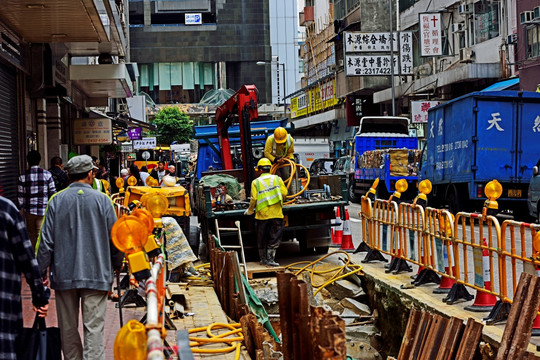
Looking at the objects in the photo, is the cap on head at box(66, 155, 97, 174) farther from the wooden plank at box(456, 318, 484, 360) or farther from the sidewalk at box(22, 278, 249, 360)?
the wooden plank at box(456, 318, 484, 360)

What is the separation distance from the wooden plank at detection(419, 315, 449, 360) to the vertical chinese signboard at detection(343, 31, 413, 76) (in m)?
34.5

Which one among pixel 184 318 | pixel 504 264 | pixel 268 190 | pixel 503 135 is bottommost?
pixel 184 318

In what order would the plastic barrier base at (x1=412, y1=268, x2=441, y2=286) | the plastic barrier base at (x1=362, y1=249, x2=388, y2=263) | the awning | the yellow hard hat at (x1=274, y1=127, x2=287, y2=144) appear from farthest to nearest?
the awning < the yellow hard hat at (x1=274, y1=127, x2=287, y2=144) < the plastic barrier base at (x1=362, y1=249, x2=388, y2=263) < the plastic barrier base at (x1=412, y1=268, x2=441, y2=286)

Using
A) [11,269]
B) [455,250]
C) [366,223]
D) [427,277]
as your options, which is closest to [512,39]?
[366,223]

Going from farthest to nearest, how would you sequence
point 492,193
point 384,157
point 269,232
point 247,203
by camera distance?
point 384,157 < point 247,203 < point 269,232 < point 492,193

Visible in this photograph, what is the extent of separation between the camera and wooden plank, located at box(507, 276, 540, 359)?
22.5 feet

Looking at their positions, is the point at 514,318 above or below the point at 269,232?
below

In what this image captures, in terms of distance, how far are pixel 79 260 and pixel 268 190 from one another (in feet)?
22.3

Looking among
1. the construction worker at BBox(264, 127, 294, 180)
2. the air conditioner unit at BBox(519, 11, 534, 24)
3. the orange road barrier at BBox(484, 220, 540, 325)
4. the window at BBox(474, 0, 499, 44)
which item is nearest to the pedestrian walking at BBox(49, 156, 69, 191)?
the construction worker at BBox(264, 127, 294, 180)

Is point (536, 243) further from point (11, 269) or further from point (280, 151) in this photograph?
point (280, 151)

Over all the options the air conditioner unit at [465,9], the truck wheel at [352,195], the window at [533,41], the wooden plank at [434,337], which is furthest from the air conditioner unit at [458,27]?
the wooden plank at [434,337]

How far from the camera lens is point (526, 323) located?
6.88 meters

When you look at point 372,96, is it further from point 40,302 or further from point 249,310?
point 40,302

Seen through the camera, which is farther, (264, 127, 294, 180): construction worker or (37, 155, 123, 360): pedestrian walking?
(264, 127, 294, 180): construction worker
